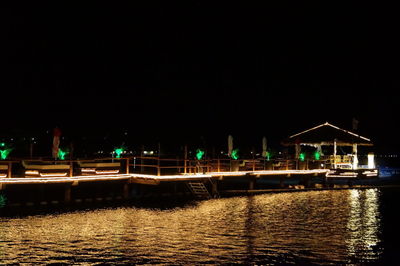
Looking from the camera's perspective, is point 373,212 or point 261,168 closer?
point 373,212

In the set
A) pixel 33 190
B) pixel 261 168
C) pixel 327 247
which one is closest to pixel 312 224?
pixel 327 247

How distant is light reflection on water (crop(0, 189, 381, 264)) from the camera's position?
Answer: 13.2 m

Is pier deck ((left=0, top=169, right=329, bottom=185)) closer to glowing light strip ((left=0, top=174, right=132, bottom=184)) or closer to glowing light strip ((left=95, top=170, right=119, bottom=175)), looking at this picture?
glowing light strip ((left=0, top=174, right=132, bottom=184))

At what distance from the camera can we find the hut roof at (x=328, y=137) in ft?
122

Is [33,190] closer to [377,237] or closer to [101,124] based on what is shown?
[377,237]

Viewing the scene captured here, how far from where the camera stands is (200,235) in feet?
53.1

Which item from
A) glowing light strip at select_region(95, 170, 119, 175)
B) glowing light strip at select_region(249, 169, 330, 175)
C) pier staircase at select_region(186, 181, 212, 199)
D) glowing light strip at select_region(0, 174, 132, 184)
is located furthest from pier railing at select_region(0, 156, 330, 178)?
pier staircase at select_region(186, 181, 212, 199)

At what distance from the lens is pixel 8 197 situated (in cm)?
2719

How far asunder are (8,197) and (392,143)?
59.5 metres

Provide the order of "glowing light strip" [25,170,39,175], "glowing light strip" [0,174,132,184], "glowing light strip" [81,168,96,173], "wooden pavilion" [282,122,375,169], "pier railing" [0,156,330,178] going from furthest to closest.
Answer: "wooden pavilion" [282,122,375,169] → "glowing light strip" [81,168,96,173] → "pier railing" [0,156,330,178] → "glowing light strip" [25,170,39,175] → "glowing light strip" [0,174,132,184]

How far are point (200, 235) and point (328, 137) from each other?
76.3 ft

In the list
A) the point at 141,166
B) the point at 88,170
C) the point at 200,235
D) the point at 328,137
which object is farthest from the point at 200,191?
the point at 328,137

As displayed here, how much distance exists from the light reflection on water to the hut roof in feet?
45.0

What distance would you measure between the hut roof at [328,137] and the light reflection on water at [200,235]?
45.0 ft
